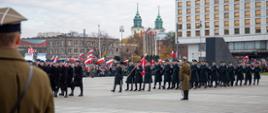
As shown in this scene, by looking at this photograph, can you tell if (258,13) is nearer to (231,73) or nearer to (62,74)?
(231,73)

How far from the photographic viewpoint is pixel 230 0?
9731 cm

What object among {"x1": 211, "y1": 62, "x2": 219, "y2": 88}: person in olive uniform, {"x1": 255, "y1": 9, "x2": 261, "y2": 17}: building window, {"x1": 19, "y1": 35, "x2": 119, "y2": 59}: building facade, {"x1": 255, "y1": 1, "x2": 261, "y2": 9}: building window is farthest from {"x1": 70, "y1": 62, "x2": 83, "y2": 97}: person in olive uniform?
{"x1": 19, "y1": 35, "x2": 119, "y2": 59}: building facade

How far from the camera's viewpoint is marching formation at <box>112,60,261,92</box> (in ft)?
86.5

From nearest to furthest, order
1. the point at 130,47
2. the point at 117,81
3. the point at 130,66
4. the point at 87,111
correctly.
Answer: the point at 87,111, the point at 117,81, the point at 130,66, the point at 130,47

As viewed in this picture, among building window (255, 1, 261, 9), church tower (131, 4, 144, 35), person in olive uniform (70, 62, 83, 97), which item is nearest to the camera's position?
person in olive uniform (70, 62, 83, 97)

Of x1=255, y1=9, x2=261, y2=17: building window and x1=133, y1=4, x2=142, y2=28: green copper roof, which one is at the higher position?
x1=133, y1=4, x2=142, y2=28: green copper roof

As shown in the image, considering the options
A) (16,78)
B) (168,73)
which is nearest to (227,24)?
(168,73)

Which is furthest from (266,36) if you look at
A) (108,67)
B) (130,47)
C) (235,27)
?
(130,47)

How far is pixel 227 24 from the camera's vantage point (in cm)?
9844

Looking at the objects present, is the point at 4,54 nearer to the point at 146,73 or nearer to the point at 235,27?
the point at 146,73

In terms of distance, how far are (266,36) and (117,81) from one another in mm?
72218

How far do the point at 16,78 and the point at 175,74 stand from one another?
24570mm

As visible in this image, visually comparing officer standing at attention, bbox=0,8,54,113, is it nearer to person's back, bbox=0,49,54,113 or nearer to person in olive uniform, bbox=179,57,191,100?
person's back, bbox=0,49,54,113

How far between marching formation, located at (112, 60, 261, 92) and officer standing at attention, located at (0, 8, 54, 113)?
21158 mm
